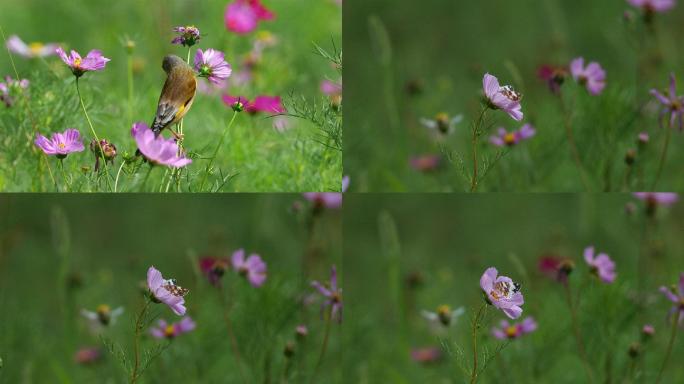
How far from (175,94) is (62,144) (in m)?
0.19

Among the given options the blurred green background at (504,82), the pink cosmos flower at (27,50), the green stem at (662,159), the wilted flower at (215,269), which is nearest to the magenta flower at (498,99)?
the blurred green background at (504,82)

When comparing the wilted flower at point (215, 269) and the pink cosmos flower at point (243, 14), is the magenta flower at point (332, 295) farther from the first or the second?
the pink cosmos flower at point (243, 14)

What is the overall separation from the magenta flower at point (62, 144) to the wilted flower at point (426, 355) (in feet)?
2.25

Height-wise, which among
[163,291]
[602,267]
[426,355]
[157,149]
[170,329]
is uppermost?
[157,149]

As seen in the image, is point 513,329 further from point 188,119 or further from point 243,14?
point 243,14

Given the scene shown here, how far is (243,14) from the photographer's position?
1896mm

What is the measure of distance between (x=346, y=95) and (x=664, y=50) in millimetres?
720

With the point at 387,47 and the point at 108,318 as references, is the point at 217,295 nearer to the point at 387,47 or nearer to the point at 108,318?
the point at 108,318

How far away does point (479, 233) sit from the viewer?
1937 mm

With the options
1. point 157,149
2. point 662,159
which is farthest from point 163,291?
point 662,159

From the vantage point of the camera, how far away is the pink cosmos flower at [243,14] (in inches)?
74.0

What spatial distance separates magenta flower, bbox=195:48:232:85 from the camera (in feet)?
4.71

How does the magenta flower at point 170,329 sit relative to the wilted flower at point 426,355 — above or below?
above

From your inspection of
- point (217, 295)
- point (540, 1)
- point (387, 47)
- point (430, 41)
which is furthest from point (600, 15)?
point (217, 295)
